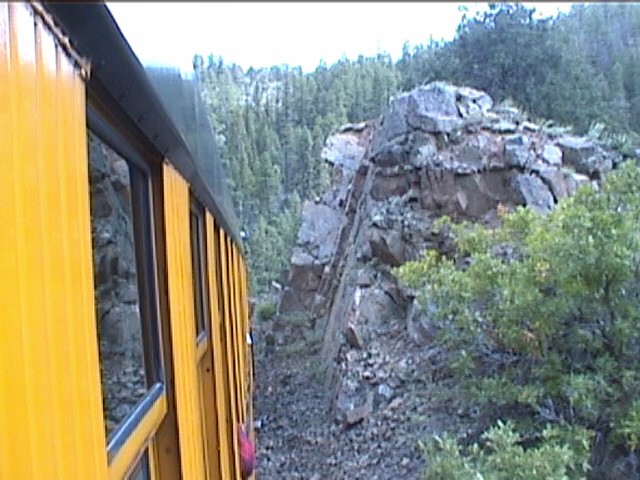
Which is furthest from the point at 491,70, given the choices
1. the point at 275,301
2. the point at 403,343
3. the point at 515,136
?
the point at 403,343

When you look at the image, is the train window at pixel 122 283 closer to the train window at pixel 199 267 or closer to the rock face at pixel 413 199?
the train window at pixel 199 267

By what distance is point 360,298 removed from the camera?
387 inches

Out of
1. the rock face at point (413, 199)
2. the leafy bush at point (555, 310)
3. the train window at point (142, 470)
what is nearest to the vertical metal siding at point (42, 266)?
the train window at point (142, 470)

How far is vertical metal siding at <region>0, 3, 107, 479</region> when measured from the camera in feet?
2.51

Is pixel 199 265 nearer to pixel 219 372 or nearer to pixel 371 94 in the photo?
pixel 219 372

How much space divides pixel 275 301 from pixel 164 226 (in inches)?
508

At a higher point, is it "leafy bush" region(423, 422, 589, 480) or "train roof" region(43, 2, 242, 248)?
"train roof" region(43, 2, 242, 248)

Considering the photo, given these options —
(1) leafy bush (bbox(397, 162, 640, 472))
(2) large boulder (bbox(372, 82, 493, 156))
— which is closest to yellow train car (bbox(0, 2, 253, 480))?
(1) leafy bush (bbox(397, 162, 640, 472))

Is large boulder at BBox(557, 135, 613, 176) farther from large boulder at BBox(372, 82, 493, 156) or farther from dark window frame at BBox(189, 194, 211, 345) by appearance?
dark window frame at BBox(189, 194, 211, 345)

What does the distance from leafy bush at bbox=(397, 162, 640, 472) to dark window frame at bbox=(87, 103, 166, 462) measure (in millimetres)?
4792

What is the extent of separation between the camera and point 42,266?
838 mm

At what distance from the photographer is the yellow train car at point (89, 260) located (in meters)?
0.78

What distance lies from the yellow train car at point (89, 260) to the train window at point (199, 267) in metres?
0.66

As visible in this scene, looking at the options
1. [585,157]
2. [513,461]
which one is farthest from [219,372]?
[585,157]
